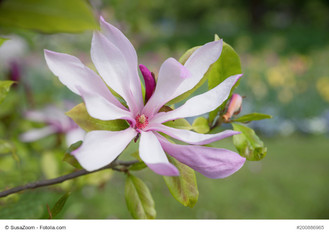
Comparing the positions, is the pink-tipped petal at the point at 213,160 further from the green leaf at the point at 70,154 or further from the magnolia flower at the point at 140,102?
the green leaf at the point at 70,154

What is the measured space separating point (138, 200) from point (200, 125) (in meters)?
0.13

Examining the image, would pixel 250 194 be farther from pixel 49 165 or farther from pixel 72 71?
pixel 72 71

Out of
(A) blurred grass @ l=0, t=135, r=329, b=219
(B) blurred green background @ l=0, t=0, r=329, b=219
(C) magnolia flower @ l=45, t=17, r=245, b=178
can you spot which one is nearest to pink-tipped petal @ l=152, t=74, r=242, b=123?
(C) magnolia flower @ l=45, t=17, r=245, b=178

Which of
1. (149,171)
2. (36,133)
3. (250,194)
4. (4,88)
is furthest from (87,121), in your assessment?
(149,171)

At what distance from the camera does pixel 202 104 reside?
1.17 feet

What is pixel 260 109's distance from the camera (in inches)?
157

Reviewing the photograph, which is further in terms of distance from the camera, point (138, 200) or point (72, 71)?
point (138, 200)

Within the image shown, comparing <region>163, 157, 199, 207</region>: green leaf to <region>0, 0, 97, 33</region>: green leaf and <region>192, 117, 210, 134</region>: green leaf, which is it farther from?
<region>0, 0, 97, 33</region>: green leaf

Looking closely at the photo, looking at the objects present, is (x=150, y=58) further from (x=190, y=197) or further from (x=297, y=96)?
(x=190, y=197)

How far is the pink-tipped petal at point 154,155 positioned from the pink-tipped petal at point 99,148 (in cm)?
2

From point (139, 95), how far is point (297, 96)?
13.8 ft

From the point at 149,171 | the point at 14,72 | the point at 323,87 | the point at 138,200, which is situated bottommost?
the point at 149,171

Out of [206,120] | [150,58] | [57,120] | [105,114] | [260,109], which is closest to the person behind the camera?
[105,114]
